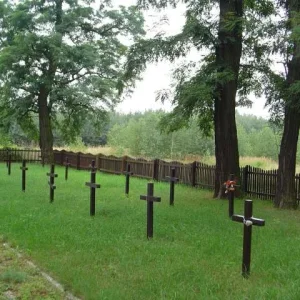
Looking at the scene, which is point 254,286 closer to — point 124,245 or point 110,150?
point 124,245

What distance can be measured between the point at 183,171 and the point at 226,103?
5892 millimetres

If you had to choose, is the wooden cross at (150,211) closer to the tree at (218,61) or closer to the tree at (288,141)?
the tree at (218,61)

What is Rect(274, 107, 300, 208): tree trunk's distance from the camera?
39.1 ft

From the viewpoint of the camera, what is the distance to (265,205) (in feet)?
41.3

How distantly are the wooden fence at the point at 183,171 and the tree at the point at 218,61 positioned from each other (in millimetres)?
1256

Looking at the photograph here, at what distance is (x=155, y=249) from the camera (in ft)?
21.3

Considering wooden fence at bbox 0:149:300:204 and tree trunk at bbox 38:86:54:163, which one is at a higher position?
tree trunk at bbox 38:86:54:163

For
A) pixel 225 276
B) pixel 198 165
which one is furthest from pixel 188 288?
pixel 198 165

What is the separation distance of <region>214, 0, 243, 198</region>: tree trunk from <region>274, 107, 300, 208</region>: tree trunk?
1.80 meters

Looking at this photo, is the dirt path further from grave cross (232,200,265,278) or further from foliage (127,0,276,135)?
foliage (127,0,276,135)

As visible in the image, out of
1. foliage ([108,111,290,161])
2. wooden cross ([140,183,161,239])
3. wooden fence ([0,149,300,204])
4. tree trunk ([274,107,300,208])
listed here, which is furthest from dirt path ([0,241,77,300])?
foliage ([108,111,290,161])

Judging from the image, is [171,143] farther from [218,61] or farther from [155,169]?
[218,61]

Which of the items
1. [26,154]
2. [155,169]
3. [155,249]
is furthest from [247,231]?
[26,154]

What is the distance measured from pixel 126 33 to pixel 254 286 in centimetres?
2875
